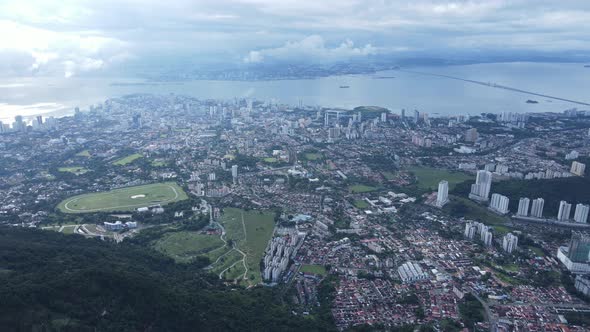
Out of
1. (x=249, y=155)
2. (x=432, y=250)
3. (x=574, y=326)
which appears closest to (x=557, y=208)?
(x=432, y=250)

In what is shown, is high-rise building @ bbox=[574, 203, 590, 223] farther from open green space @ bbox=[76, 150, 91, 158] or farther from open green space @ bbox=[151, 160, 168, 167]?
open green space @ bbox=[76, 150, 91, 158]

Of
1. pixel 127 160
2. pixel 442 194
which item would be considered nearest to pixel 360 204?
pixel 442 194

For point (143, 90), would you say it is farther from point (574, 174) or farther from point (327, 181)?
point (574, 174)

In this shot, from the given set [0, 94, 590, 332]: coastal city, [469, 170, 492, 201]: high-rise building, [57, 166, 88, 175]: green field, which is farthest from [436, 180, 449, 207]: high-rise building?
[57, 166, 88, 175]: green field

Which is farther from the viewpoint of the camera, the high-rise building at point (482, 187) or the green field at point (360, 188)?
the green field at point (360, 188)

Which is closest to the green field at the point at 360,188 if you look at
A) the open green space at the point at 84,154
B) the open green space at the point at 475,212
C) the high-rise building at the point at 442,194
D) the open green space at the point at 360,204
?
the open green space at the point at 360,204

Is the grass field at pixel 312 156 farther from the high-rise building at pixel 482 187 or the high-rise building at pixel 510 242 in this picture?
the high-rise building at pixel 510 242
